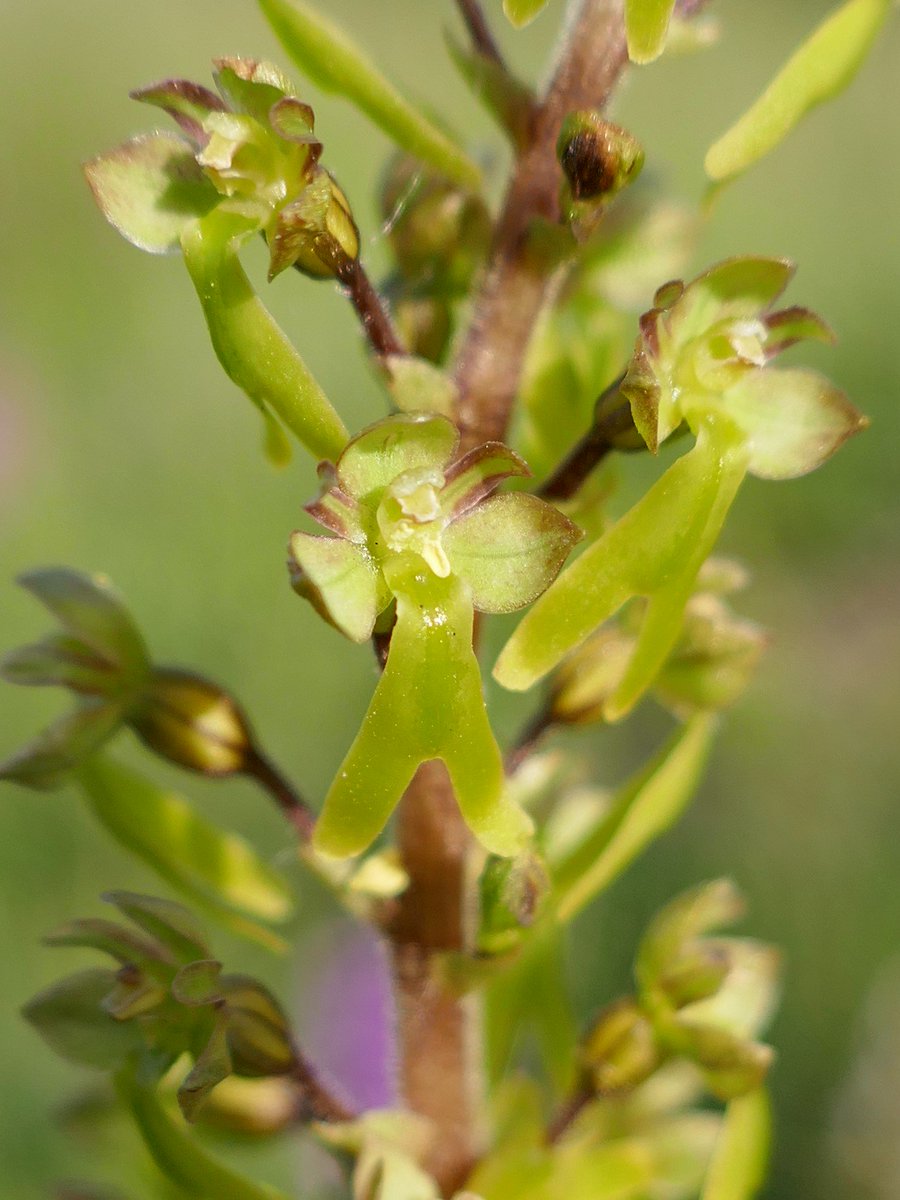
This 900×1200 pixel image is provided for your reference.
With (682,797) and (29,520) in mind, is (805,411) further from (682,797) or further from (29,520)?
(29,520)

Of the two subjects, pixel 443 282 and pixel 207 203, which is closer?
pixel 207 203

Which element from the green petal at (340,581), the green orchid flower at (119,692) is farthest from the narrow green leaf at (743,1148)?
the green petal at (340,581)

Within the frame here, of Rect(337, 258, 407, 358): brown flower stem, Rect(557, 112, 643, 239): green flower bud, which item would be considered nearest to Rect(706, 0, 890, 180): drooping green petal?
Rect(557, 112, 643, 239): green flower bud

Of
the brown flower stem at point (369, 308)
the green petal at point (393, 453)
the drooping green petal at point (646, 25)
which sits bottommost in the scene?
the green petal at point (393, 453)

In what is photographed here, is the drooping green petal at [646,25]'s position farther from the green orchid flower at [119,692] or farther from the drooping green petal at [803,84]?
the green orchid flower at [119,692]

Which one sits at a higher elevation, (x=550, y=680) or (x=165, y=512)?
(x=165, y=512)

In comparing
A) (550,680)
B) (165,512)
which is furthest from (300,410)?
(165,512)
